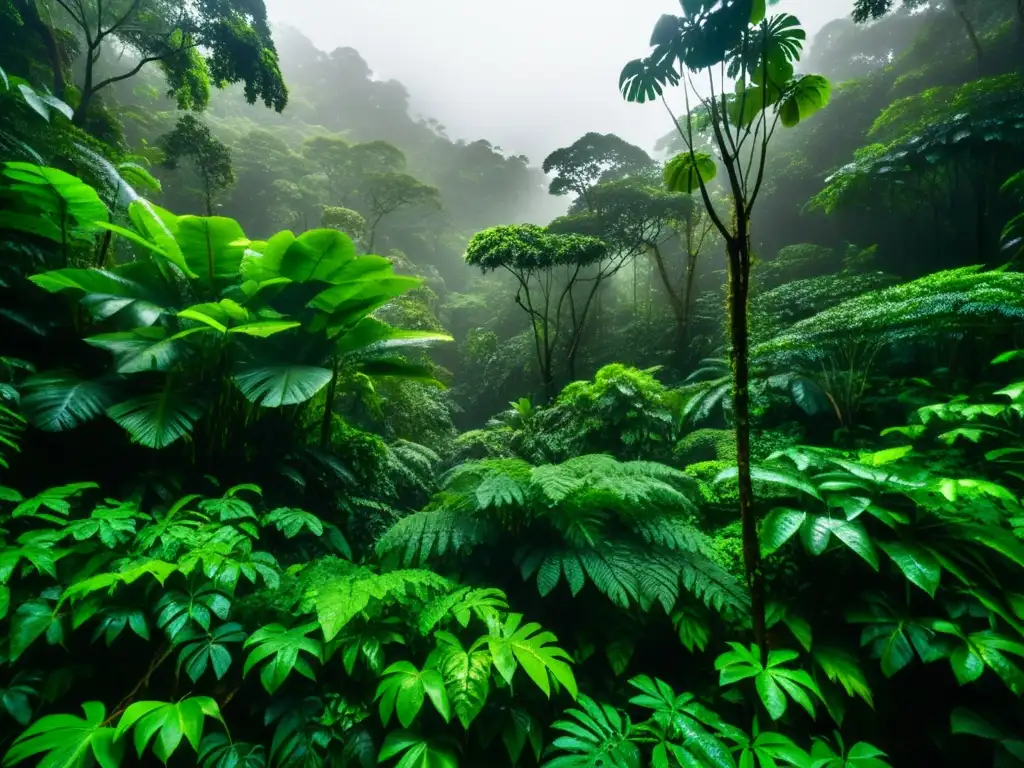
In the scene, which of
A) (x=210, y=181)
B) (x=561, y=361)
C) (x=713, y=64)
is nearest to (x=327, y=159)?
(x=210, y=181)

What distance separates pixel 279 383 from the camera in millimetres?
2162

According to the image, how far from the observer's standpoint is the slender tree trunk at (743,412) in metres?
1.28

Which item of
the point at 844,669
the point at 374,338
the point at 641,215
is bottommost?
the point at 844,669

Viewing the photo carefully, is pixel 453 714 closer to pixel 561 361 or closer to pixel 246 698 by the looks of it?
pixel 246 698

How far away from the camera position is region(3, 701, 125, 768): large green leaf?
2.89 feet

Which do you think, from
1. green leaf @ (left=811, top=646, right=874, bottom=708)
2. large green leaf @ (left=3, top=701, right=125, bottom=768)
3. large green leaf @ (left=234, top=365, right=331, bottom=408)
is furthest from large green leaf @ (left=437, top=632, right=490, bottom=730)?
large green leaf @ (left=234, top=365, right=331, bottom=408)

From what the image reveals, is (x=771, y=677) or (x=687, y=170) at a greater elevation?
(x=687, y=170)

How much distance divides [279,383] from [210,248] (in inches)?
45.3

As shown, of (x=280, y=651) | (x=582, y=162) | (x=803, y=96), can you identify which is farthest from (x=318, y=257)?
(x=582, y=162)

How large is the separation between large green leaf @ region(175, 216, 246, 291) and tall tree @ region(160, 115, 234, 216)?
8.04m

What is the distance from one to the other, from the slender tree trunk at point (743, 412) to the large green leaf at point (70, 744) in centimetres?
171

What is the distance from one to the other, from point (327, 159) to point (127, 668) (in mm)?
23766

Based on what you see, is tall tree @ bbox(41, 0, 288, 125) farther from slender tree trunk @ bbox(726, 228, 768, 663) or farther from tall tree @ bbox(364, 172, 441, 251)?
tall tree @ bbox(364, 172, 441, 251)

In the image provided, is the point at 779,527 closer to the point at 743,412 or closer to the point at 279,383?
the point at 743,412
